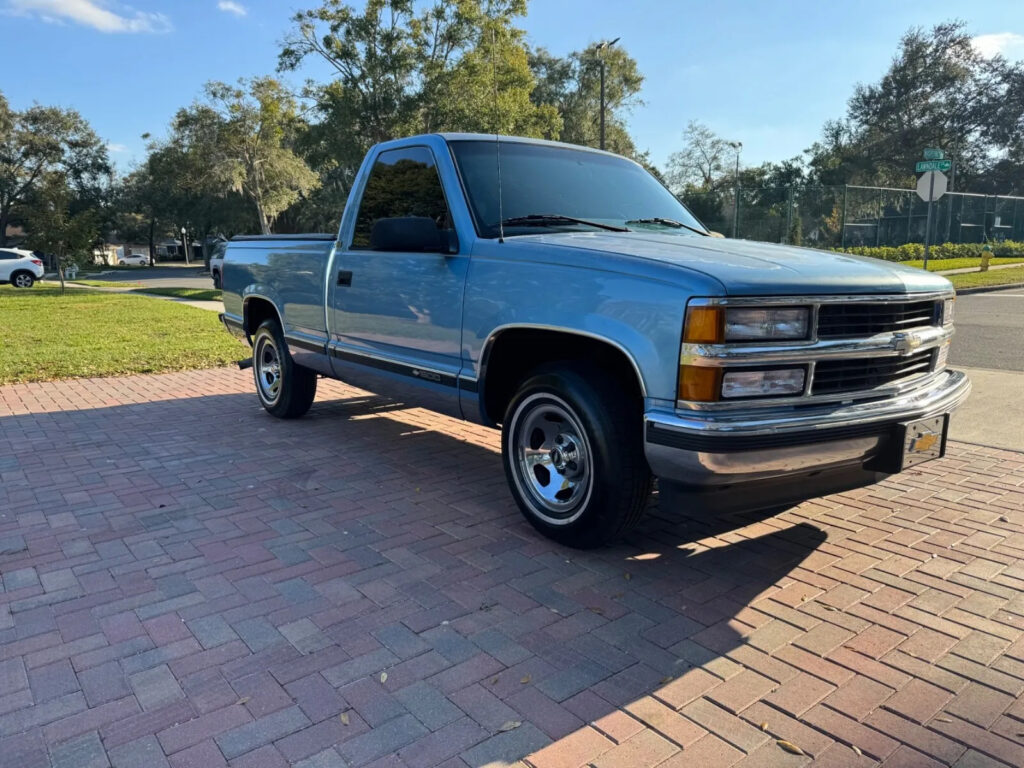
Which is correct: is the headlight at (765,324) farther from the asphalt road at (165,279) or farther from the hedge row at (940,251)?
the asphalt road at (165,279)

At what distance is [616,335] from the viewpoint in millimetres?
3244

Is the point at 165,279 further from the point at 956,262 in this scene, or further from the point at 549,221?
the point at 549,221

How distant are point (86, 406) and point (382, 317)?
172 inches

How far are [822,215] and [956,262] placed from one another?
6803mm

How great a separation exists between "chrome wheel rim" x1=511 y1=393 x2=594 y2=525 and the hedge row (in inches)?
841

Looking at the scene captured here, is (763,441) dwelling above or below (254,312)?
below

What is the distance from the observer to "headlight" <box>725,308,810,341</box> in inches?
116

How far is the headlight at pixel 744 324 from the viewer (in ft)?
9.55

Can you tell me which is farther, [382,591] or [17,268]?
[17,268]

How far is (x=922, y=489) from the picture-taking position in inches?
189

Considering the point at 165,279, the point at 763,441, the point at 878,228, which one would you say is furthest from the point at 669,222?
the point at 165,279

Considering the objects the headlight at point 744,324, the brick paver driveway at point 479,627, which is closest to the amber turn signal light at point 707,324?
the headlight at point 744,324

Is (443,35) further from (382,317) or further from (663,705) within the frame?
(663,705)

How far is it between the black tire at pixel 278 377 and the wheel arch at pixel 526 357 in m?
2.76
